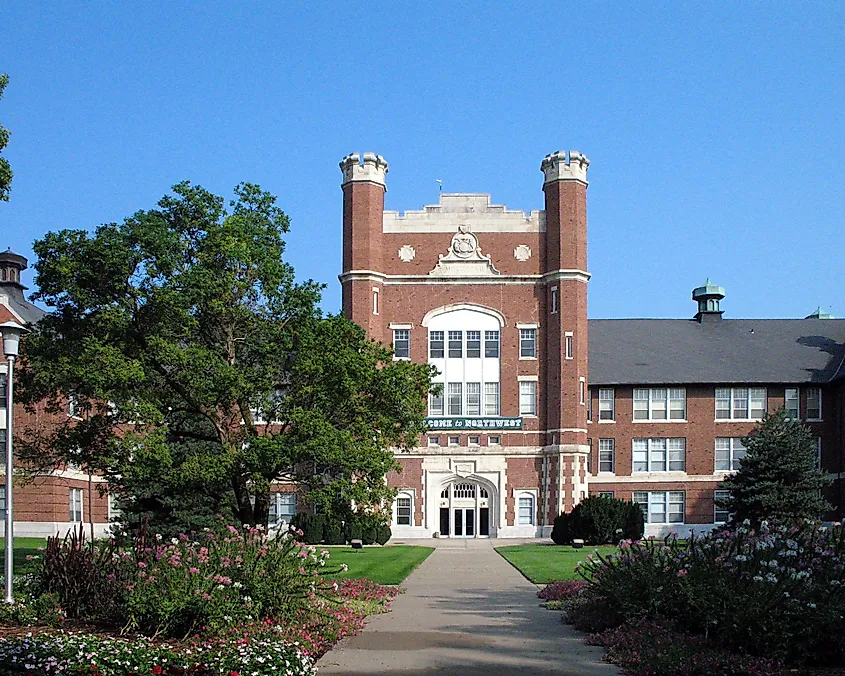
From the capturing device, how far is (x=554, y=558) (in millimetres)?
33906

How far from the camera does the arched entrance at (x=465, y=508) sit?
5425cm

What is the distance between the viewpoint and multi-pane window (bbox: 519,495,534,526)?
5375cm

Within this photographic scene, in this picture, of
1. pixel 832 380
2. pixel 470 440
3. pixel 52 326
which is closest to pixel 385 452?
pixel 52 326

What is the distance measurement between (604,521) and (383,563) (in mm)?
15515

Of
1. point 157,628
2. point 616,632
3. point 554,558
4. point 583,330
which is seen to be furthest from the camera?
point 583,330

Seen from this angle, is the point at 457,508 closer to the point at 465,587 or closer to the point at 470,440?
the point at 470,440

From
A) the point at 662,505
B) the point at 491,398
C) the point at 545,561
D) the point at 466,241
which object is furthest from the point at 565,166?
the point at 545,561

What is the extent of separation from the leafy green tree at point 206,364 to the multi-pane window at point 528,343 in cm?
2947

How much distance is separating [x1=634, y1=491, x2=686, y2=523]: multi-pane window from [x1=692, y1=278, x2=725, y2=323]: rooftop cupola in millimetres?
10497

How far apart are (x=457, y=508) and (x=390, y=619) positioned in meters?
38.4

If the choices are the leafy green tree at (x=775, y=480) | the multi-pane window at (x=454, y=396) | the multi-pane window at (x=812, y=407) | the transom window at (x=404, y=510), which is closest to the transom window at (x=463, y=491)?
the transom window at (x=404, y=510)

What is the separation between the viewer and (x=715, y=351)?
191ft

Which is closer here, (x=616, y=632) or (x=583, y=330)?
(x=616, y=632)

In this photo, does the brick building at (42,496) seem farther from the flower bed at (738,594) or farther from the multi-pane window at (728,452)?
the flower bed at (738,594)
